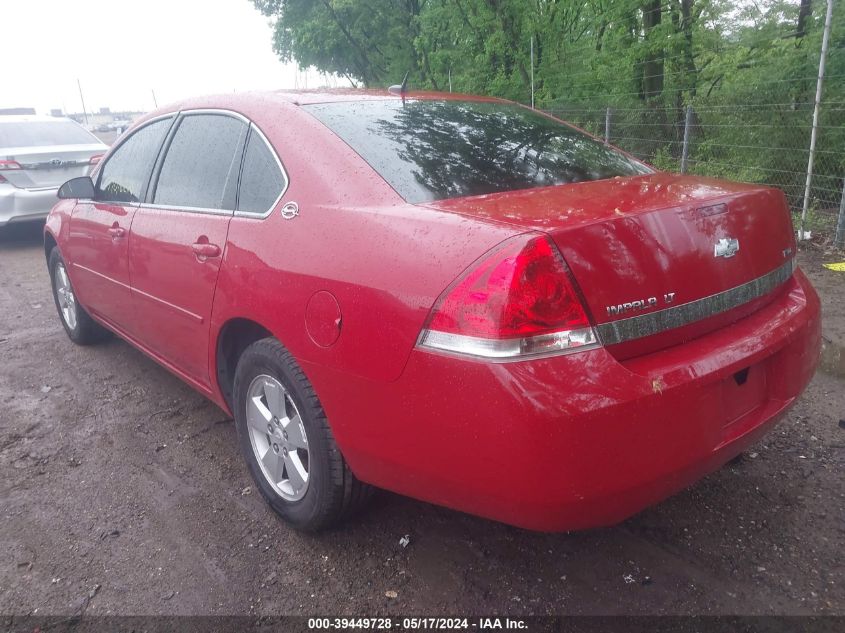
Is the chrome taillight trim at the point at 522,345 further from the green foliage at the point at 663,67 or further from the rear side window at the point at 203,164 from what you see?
the green foliage at the point at 663,67

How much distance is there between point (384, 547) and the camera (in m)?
2.53

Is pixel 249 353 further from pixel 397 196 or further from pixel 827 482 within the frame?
pixel 827 482

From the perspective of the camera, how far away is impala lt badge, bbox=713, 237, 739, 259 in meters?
2.08

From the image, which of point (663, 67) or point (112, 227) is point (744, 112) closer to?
point (663, 67)

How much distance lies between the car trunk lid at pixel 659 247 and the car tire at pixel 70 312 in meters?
3.58

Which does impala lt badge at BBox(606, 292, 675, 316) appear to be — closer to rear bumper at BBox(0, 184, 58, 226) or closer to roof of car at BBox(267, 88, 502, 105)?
roof of car at BBox(267, 88, 502, 105)

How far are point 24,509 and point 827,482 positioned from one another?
11.1 feet

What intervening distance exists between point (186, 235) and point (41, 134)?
7.73 meters

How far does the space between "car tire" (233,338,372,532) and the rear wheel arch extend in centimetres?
10

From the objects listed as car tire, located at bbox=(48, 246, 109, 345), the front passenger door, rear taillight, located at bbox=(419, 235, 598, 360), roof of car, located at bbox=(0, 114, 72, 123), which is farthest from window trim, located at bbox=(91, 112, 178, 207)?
roof of car, located at bbox=(0, 114, 72, 123)

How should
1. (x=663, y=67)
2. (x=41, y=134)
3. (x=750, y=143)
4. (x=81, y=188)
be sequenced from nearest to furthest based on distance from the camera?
(x=81, y=188) < (x=750, y=143) < (x=41, y=134) < (x=663, y=67)

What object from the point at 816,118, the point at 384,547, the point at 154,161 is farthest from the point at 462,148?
the point at 816,118

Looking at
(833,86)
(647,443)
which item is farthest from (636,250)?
(833,86)

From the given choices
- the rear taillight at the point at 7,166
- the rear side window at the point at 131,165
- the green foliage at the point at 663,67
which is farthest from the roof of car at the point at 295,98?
the rear taillight at the point at 7,166
